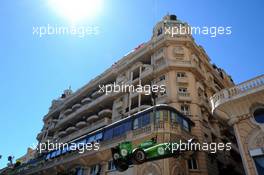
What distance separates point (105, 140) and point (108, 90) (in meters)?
14.9

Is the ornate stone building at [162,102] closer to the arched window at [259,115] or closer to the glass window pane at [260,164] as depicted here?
the arched window at [259,115]

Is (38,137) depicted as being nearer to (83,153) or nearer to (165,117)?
(83,153)

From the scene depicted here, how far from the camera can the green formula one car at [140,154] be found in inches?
443

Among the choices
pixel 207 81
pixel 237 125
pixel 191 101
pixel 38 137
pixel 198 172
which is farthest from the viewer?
pixel 38 137

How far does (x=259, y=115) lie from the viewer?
46.0ft

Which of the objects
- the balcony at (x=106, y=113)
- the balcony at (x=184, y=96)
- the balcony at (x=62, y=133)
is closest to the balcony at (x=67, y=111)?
the balcony at (x=62, y=133)

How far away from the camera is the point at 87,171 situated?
26188 millimetres

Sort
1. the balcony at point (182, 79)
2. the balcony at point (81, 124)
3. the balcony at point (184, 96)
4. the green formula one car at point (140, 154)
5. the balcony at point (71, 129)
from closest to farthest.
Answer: the green formula one car at point (140, 154)
the balcony at point (184, 96)
the balcony at point (182, 79)
the balcony at point (81, 124)
the balcony at point (71, 129)

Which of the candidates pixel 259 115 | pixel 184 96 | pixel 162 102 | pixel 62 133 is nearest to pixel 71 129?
pixel 62 133

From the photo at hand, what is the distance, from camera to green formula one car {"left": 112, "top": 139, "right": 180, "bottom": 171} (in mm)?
11250

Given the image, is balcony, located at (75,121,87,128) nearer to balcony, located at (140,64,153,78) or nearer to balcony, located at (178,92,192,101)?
balcony, located at (140,64,153,78)

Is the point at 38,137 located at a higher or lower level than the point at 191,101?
higher

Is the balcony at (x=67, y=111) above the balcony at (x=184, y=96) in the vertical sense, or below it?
above

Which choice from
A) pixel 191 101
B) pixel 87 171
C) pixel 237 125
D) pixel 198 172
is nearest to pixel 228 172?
pixel 198 172
